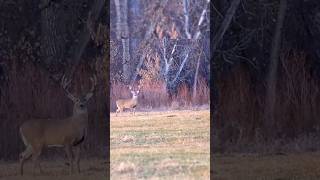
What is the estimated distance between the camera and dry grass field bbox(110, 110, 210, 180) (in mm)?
9008

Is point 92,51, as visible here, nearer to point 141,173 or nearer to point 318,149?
point 141,173

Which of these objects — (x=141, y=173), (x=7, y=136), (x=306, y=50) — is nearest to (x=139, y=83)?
(x=141, y=173)

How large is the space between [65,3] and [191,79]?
190 cm

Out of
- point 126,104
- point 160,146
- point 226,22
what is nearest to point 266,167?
point 160,146

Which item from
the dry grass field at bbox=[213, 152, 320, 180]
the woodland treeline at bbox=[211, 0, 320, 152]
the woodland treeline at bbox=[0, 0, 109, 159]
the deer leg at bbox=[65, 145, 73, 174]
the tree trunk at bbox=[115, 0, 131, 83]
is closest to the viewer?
the tree trunk at bbox=[115, 0, 131, 83]

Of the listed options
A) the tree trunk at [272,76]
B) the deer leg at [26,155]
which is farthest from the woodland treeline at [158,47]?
the tree trunk at [272,76]

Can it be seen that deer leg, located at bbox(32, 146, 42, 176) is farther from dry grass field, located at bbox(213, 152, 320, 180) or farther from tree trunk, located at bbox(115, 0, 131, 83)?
dry grass field, located at bbox(213, 152, 320, 180)

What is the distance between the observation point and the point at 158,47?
9250 mm

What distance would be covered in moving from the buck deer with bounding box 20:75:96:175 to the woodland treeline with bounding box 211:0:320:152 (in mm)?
1791

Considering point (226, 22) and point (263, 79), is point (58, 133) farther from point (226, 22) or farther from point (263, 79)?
point (263, 79)

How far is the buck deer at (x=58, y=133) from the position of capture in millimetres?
9375

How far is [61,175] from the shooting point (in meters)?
9.40

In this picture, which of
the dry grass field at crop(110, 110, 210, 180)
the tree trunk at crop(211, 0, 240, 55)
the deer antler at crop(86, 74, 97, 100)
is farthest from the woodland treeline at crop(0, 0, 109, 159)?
the tree trunk at crop(211, 0, 240, 55)

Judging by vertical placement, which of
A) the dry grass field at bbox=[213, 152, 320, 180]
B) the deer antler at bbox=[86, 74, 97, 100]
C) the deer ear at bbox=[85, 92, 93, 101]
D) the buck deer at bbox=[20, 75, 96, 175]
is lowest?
the dry grass field at bbox=[213, 152, 320, 180]
